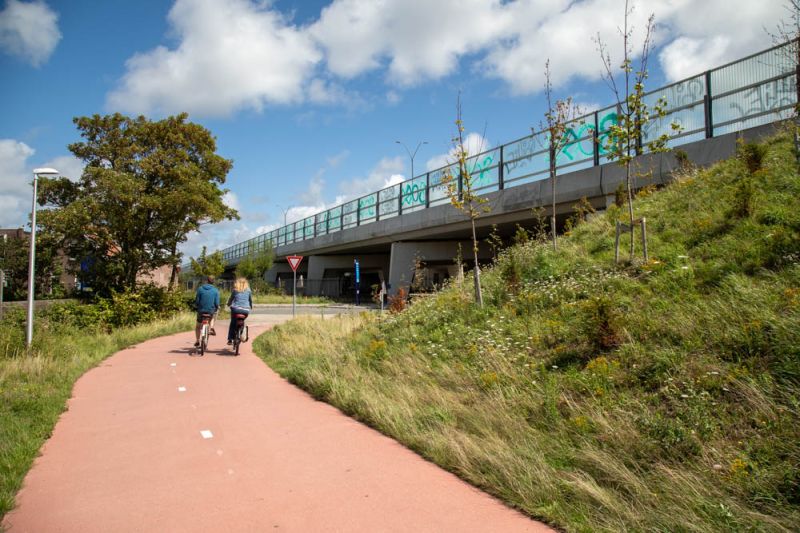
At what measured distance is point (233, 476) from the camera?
446 centimetres

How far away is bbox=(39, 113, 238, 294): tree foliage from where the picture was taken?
18219 millimetres

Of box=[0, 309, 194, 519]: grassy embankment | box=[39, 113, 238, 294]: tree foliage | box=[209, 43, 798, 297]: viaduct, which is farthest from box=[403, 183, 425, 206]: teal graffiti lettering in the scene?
box=[0, 309, 194, 519]: grassy embankment

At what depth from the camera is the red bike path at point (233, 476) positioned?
3609 mm

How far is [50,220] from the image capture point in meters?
17.2

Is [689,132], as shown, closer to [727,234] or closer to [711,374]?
[727,234]

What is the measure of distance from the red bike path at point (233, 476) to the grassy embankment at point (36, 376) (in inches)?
6.2

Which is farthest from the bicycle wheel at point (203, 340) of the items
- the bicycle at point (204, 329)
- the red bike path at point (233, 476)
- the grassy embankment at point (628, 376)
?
the red bike path at point (233, 476)

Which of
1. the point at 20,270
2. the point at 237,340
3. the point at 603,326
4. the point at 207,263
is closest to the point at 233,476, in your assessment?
the point at 603,326

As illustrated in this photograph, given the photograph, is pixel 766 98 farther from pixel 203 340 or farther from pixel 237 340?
pixel 203 340

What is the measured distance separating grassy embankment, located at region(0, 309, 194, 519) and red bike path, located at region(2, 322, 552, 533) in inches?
6.2

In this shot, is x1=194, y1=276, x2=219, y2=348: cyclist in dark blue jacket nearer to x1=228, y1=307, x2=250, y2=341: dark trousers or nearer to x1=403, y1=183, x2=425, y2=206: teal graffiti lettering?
x1=228, y1=307, x2=250, y2=341: dark trousers

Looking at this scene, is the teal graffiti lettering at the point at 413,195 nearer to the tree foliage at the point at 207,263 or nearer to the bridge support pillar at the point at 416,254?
the bridge support pillar at the point at 416,254

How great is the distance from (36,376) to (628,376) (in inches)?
326

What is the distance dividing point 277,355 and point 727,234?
8.47 m
